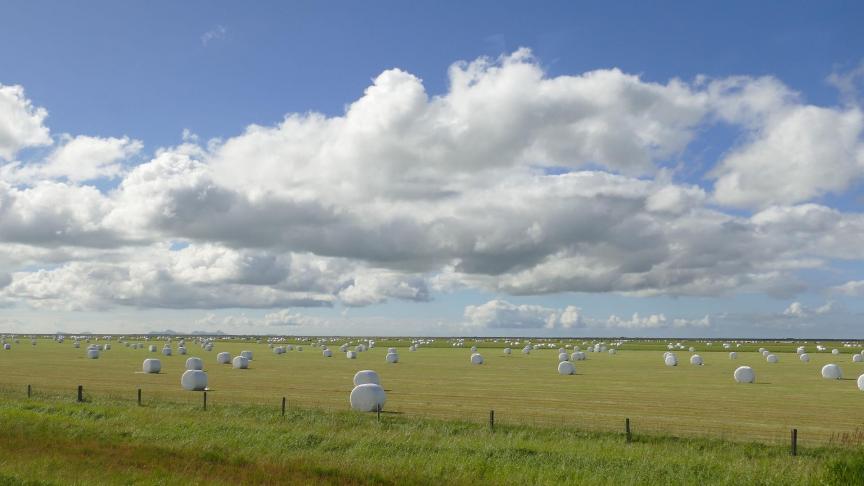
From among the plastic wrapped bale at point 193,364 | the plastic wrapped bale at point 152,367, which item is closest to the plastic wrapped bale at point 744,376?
the plastic wrapped bale at point 193,364

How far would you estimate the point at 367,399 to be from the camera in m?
36.8

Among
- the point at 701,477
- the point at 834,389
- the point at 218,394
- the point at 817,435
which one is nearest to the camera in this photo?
the point at 701,477

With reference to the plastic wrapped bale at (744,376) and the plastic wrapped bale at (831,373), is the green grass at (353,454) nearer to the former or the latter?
the plastic wrapped bale at (744,376)

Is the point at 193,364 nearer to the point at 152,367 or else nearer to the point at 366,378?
the point at 152,367

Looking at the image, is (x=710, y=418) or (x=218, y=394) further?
(x=218, y=394)

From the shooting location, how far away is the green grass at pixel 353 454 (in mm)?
19656

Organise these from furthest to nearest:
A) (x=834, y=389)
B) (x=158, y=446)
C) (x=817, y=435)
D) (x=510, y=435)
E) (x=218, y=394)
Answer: (x=834, y=389) < (x=218, y=394) < (x=817, y=435) < (x=510, y=435) < (x=158, y=446)

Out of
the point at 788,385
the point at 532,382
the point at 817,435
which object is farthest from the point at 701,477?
the point at 788,385

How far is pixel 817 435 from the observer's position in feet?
96.5

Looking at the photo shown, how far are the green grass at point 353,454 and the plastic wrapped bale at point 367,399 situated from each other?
13.7 feet

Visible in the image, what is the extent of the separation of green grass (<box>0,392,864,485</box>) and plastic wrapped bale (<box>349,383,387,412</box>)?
4162mm

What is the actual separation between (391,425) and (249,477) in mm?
11664

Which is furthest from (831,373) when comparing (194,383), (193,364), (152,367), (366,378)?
(152,367)

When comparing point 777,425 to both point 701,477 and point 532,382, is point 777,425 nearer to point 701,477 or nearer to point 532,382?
point 701,477
